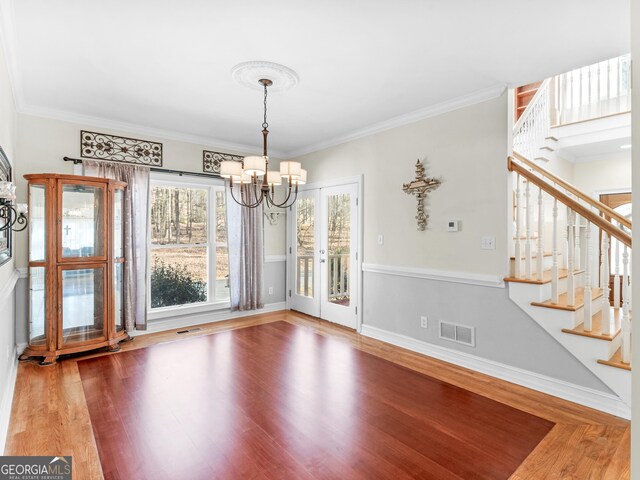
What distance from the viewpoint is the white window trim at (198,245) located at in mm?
4527

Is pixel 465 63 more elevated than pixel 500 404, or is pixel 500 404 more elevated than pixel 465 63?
pixel 465 63

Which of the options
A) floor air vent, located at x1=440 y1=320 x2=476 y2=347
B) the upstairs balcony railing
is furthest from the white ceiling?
the upstairs balcony railing

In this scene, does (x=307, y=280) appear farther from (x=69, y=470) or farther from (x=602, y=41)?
(x=602, y=41)

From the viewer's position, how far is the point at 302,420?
2.45 meters

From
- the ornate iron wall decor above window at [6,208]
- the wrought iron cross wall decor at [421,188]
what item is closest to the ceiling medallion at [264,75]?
the wrought iron cross wall decor at [421,188]

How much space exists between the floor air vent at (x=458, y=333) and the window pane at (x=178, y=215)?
3.39 meters

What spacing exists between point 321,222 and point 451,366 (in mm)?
2635

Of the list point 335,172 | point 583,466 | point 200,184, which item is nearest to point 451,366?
point 583,466

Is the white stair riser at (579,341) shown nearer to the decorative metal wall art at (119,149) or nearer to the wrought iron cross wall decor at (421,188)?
the wrought iron cross wall decor at (421,188)

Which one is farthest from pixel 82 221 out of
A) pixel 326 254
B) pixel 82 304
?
pixel 326 254

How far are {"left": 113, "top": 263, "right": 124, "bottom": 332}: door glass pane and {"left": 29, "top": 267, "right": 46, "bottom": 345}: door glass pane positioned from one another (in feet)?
2.09

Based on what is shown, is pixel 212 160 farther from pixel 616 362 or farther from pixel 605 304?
pixel 616 362

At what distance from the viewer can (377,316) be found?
14.3 feet

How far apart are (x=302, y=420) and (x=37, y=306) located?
117 inches
